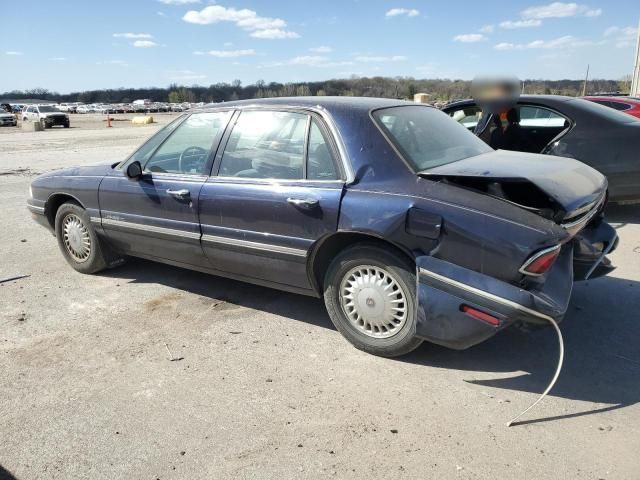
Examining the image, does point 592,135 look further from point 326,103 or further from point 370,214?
point 370,214

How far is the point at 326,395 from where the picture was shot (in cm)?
293

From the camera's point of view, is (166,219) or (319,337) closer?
(319,337)

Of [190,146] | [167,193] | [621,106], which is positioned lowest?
[167,193]

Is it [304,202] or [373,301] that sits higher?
[304,202]

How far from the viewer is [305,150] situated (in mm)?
3520

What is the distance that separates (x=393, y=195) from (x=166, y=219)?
200 cm

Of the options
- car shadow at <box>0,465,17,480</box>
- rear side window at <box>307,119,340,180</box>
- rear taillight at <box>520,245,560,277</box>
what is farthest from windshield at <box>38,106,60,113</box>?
rear taillight at <box>520,245,560,277</box>

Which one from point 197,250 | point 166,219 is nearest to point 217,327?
point 197,250

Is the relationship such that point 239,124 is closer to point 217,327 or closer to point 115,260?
point 217,327

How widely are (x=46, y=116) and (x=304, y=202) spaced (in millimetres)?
41067

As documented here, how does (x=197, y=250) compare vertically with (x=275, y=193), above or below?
below

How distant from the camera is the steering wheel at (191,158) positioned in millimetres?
4031

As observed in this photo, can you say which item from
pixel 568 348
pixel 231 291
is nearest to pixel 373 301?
pixel 568 348

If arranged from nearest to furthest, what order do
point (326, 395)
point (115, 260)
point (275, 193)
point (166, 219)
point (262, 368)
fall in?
point (326, 395) → point (262, 368) → point (275, 193) → point (166, 219) → point (115, 260)
